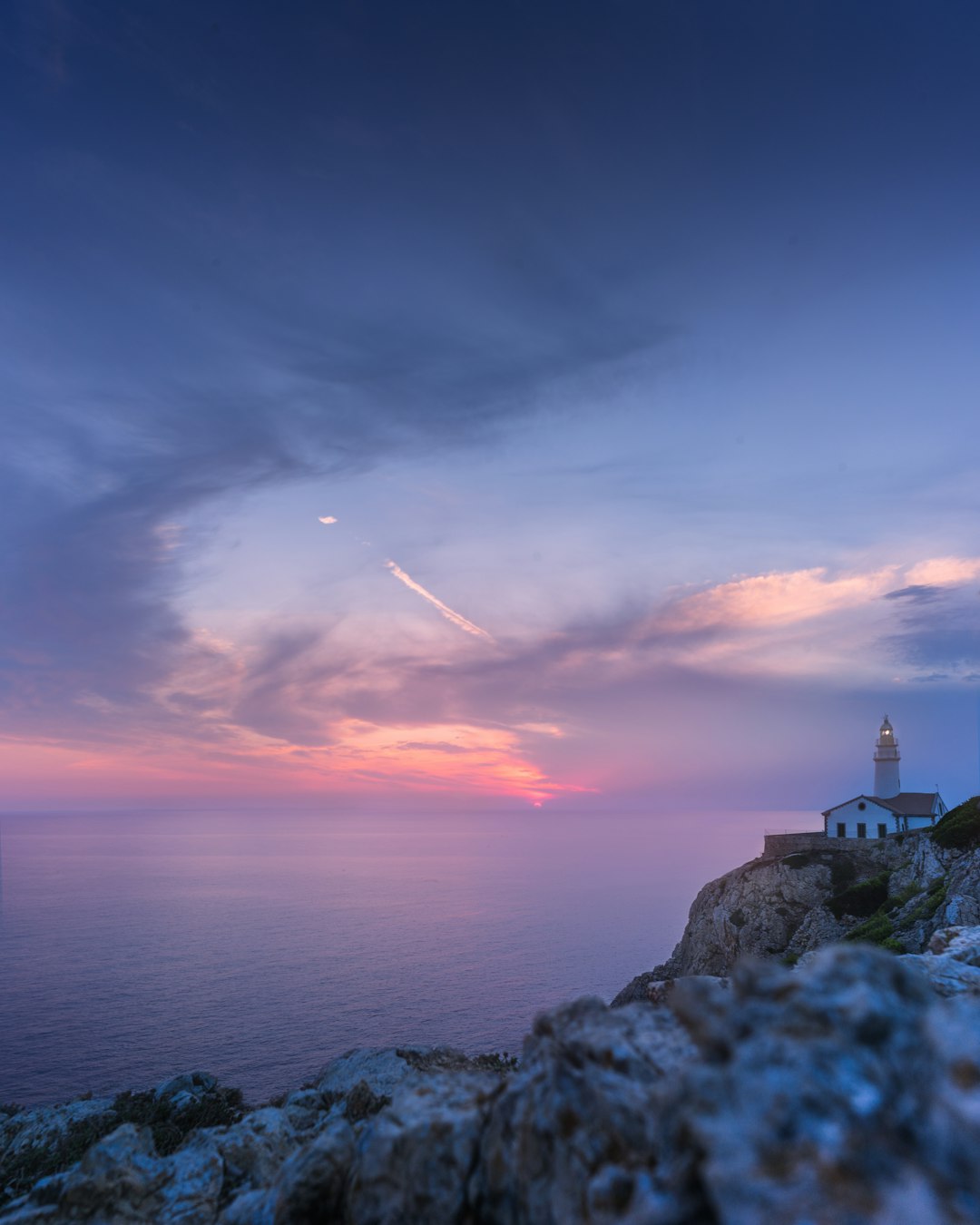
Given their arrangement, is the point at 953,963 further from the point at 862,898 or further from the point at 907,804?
the point at 907,804

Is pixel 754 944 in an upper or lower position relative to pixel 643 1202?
lower

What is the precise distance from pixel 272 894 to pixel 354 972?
290ft

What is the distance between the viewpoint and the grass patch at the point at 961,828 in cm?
5581

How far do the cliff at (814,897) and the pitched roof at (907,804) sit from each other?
532 inches

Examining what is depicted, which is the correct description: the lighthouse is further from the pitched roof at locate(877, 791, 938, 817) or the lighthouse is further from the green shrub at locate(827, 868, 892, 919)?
the green shrub at locate(827, 868, 892, 919)

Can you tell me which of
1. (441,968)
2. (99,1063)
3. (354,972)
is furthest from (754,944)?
(99,1063)

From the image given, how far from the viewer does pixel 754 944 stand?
219 feet

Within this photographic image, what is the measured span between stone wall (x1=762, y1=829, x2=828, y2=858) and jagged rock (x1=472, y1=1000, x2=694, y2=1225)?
75.1 metres

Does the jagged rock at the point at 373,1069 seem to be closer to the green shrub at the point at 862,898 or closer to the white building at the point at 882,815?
the green shrub at the point at 862,898

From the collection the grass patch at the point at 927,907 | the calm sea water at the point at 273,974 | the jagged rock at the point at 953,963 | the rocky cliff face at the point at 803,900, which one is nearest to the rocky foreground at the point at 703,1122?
the jagged rock at the point at 953,963

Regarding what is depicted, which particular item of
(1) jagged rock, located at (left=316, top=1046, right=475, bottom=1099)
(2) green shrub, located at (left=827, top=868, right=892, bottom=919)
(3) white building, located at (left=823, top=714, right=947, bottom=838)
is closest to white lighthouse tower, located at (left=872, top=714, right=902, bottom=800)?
(3) white building, located at (left=823, top=714, right=947, bottom=838)

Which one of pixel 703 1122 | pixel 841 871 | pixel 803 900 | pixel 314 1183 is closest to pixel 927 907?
pixel 803 900

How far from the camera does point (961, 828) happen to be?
57219 mm

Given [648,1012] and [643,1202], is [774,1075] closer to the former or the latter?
[643,1202]
